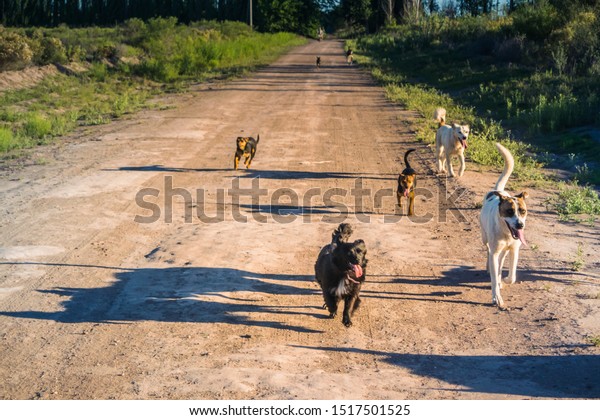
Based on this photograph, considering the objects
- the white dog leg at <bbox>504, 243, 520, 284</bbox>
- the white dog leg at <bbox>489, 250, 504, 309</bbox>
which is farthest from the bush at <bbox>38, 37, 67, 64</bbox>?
the white dog leg at <bbox>489, 250, 504, 309</bbox>

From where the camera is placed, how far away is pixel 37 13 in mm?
83812

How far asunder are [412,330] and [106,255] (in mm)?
3828

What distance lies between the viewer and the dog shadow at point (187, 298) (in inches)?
278

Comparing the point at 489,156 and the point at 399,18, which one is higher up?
the point at 399,18

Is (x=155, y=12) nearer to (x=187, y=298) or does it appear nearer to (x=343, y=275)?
(x=187, y=298)

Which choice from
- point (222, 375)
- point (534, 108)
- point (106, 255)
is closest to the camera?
point (222, 375)

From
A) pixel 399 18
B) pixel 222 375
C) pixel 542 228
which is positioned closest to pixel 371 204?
pixel 542 228

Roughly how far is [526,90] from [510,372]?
58.7ft

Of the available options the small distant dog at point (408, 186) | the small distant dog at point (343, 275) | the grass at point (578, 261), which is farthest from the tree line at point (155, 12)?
the small distant dog at point (343, 275)

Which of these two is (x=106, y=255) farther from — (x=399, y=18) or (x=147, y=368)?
(x=399, y=18)

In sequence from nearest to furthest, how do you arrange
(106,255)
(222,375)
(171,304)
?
(222,375)
(171,304)
(106,255)

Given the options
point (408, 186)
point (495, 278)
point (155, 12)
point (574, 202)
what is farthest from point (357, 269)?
point (155, 12)

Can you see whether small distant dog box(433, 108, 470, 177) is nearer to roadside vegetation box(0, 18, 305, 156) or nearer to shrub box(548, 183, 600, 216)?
shrub box(548, 183, 600, 216)

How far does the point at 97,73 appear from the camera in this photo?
29156mm
